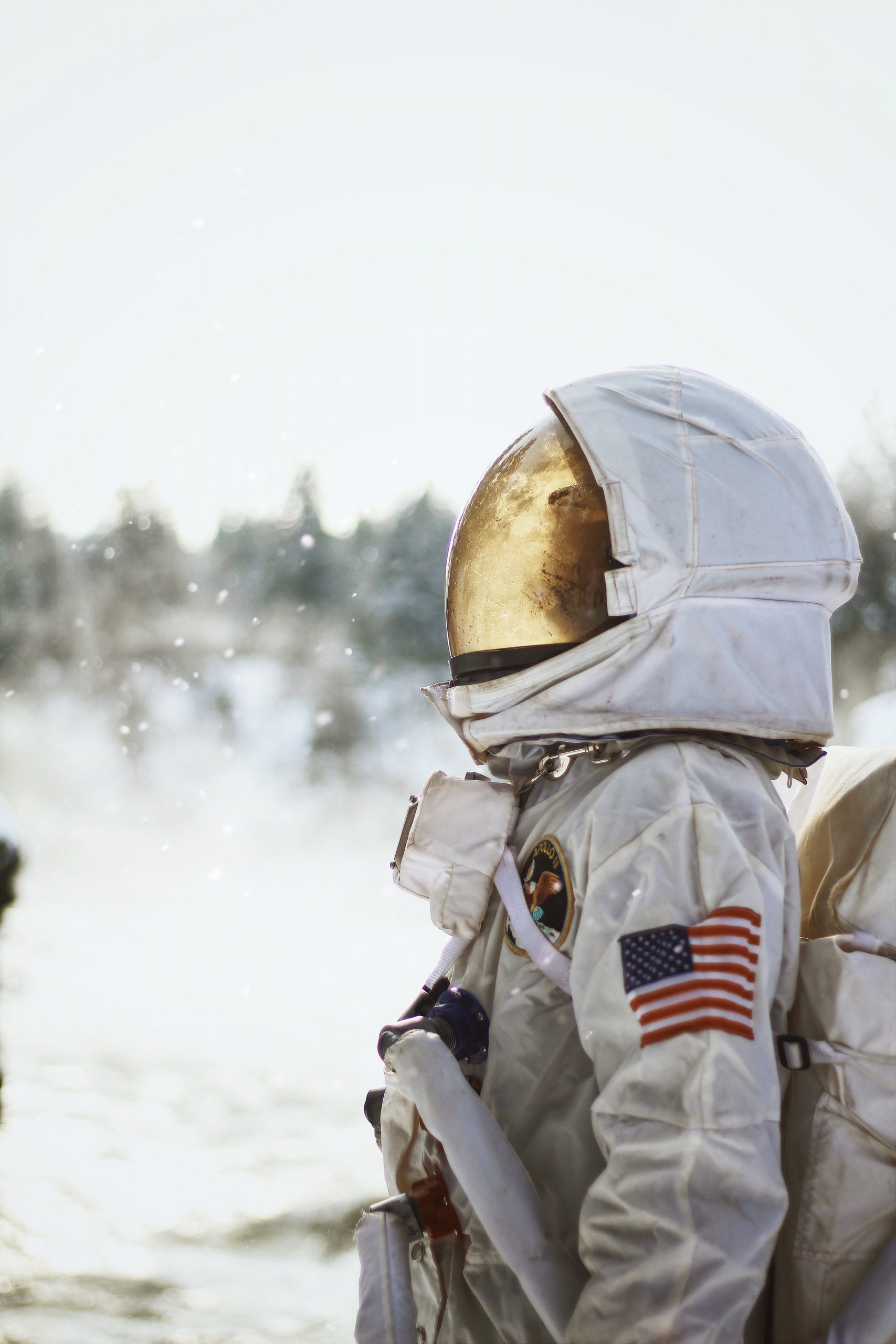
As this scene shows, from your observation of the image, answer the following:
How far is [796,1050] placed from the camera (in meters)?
1.08

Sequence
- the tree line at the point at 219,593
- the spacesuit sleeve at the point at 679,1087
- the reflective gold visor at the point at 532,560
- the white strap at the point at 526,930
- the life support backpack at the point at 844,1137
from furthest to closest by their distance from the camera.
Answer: the tree line at the point at 219,593, the reflective gold visor at the point at 532,560, the white strap at the point at 526,930, the life support backpack at the point at 844,1137, the spacesuit sleeve at the point at 679,1087

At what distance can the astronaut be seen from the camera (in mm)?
965

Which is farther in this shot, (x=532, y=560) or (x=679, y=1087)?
(x=532, y=560)

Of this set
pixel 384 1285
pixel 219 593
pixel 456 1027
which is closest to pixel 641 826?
pixel 456 1027

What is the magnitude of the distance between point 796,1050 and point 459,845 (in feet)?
1.64

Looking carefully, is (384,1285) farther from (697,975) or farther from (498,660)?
(498,660)

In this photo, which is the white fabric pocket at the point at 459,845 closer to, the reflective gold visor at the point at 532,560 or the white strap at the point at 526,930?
the white strap at the point at 526,930

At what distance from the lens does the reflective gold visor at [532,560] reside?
1343 mm

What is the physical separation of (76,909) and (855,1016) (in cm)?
897

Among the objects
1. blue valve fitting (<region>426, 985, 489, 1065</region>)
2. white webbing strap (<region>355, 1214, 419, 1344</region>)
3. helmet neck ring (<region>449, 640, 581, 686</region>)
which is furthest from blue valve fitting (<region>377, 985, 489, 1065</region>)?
helmet neck ring (<region>449, 640, 581, 686</region>)

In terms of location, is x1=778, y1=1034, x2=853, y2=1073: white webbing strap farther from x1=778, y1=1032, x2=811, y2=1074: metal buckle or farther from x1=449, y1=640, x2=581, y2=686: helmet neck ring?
x1=449, y1=640, x2=581, y2=686: helmet neck ring

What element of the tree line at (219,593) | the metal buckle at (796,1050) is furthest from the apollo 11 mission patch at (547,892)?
the tree line at (219,593)

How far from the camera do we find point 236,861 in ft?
34.5

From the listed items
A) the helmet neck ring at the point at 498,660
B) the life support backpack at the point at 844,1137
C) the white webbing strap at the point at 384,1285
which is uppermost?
the helmet neck ring at the point at 498,660
